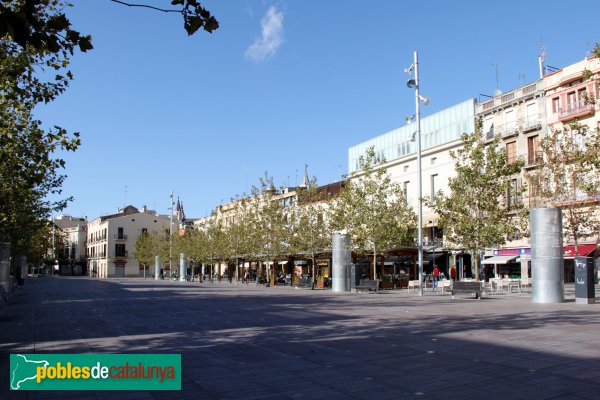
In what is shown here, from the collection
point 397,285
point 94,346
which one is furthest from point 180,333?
point 397,285

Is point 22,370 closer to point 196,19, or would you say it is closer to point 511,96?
point 196,19

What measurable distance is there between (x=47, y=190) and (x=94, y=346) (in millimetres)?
16378

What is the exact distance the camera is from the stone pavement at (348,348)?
7.22 metres

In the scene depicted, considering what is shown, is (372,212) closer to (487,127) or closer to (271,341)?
(487,127)

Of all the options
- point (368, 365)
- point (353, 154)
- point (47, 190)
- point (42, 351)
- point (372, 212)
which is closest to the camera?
point (368, 365)

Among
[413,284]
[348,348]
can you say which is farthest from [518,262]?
[348,348]

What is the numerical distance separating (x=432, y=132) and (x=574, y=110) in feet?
48.1

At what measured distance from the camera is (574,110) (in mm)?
38594

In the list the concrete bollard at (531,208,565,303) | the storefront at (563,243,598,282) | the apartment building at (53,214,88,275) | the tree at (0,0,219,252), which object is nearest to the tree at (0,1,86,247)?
the tree at (0,0,219,252)

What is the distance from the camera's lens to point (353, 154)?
64.8 meters

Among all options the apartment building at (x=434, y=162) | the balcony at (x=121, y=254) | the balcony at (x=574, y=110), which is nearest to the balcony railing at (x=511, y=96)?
the apartment building at (x=434, y=162)

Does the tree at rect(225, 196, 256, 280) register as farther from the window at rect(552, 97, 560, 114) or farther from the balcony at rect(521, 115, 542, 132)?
the window at rect(552, 97, 560, 114)

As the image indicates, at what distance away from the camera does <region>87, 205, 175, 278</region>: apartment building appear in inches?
4028

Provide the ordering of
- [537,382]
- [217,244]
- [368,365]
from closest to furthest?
[537,382] < [368,365] < [217,244]
